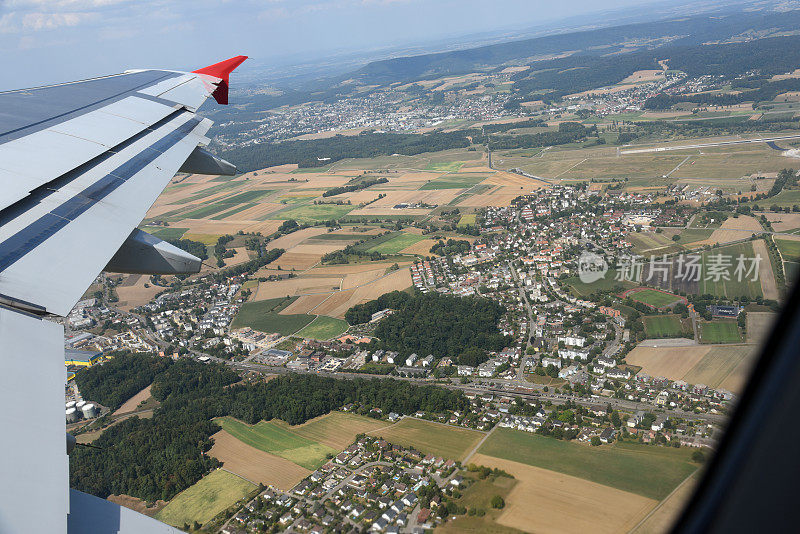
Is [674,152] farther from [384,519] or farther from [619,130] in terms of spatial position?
[384,519]

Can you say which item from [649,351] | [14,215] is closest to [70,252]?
[14,215]

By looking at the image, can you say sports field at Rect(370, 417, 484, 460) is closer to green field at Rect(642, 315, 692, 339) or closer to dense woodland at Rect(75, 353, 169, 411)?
green field at Rect(642, 315, 692, 339)

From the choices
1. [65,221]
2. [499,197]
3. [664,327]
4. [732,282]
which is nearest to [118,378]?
[65,221]

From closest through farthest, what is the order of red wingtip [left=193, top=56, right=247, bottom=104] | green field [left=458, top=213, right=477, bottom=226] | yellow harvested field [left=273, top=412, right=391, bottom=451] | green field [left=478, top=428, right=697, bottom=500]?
red wingtip [left=193, top=56, right=247, bottom=104] < green field [left=478, top=428, right=697, bottom=500] < yellow harvested field [left=273, top=412, right=391, bottom=451] < green field [left=458, top=213, right=477, bottom=226]

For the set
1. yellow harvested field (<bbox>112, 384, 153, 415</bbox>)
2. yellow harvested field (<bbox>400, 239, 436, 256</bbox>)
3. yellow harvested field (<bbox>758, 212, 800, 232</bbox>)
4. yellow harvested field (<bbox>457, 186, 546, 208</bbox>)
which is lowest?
yellow harvested field (<bbox>112, 384, 153, 415</bbox>)

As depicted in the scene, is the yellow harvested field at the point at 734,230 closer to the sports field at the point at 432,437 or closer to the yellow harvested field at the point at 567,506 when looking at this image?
the sports field at the point at 432,437

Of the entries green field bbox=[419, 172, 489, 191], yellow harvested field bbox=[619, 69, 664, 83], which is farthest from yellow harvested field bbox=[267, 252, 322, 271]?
yellow harvested field bbox=[619, 69, 664, 83]
